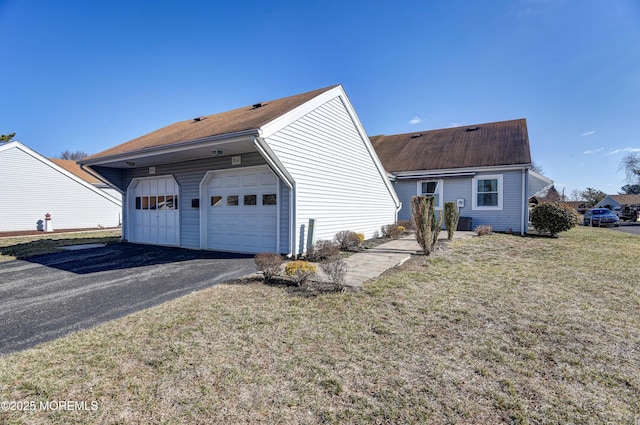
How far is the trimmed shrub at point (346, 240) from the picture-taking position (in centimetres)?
945

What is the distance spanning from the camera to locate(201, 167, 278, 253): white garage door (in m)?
8.45

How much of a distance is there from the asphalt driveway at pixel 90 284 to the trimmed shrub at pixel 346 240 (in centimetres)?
295

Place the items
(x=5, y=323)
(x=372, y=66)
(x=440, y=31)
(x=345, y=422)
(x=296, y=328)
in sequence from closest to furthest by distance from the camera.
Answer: (x=345, y=422) → (x=296, y=328) → (x=5, y=323) → (x=440, y=31) → (x=372, y=66)

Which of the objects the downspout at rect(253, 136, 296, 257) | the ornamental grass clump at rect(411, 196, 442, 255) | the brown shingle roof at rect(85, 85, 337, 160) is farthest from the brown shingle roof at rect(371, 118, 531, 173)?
the downspout at rect(253, 136, 296, 257)

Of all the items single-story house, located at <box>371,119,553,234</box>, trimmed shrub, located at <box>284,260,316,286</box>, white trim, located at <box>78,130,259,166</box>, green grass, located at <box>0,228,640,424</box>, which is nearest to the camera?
Result: green grass, located at <box>0,228,640,424</box>

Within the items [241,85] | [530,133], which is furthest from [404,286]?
[530,133]

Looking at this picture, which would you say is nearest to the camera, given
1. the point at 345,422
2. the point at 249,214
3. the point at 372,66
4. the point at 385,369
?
the point at 345,422

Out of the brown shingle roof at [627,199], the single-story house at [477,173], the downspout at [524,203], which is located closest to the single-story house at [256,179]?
the single-story house at [477,173]

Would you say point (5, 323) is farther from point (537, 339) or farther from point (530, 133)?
point (530, 133)

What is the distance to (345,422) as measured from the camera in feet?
6.68

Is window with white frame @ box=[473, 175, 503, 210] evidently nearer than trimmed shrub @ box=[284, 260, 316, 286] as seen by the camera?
No

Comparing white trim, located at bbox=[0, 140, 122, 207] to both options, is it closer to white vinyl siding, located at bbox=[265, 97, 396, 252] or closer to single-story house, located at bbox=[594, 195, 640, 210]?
white vinyl siding, located at bbox=[265, 97, 396, 252]

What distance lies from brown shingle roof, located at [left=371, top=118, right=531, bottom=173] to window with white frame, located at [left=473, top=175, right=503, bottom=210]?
75 cm

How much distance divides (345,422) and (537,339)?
266cm
